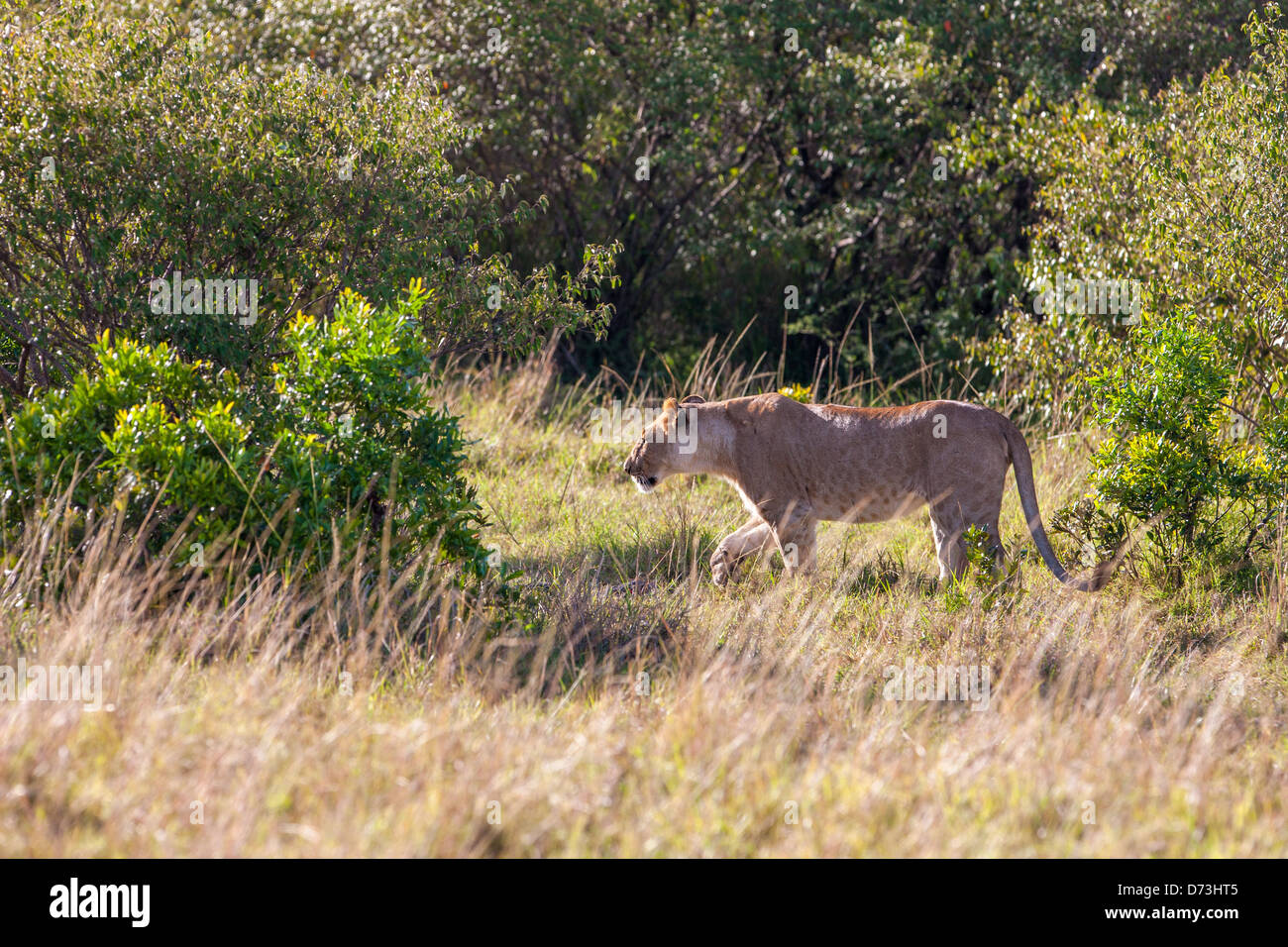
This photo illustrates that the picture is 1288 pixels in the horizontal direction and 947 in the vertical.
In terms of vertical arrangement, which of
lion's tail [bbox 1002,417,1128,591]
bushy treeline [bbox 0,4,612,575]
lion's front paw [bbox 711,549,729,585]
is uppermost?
bushy treeline [bbox 0,4,612,575]

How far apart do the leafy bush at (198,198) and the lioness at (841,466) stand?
1.15m

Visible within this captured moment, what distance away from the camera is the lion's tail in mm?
6867

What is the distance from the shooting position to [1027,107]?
38.2 feet

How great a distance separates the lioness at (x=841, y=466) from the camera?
706 centimetres

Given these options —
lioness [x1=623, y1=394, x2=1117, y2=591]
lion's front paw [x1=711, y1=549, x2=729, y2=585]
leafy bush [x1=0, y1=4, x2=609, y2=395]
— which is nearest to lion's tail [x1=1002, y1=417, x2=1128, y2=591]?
lioness [x1=623, y1=394, x2=1117, y2=591]

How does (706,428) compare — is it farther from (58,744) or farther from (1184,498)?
(58,744)

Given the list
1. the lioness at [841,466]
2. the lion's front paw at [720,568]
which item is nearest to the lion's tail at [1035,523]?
the lioness at [841,466]

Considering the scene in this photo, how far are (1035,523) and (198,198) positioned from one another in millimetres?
5227

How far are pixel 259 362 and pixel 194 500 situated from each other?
1.90 m

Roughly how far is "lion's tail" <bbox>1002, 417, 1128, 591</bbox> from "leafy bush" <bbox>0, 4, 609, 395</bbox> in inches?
112

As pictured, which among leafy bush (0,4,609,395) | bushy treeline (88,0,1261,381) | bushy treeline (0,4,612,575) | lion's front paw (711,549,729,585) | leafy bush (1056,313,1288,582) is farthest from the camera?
bushy treeline (88,0,1261,381)

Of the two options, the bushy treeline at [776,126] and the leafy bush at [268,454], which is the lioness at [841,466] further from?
the bushy treeline at [776,126]

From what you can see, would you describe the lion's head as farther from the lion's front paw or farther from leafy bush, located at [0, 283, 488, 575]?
leafy bush, located at [0, 283, 488, 575]

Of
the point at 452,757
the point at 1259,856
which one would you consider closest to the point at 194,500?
the point at 452,757
